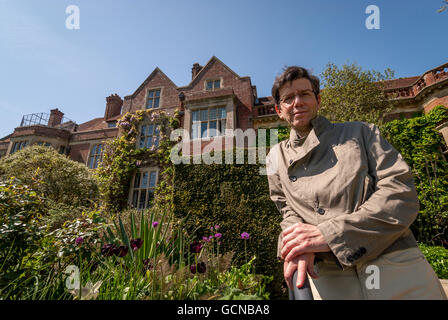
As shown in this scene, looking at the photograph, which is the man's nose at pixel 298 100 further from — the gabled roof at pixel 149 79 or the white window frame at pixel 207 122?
the gabled roof at pixel 149 79

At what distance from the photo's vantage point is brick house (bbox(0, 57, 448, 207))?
11.2 m

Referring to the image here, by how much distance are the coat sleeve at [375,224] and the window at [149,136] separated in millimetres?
13749

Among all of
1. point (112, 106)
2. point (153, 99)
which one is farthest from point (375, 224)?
point (112, 106)

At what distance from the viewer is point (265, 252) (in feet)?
16.0

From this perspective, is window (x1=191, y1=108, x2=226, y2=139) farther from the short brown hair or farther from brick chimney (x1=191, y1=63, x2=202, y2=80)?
the short brown hair

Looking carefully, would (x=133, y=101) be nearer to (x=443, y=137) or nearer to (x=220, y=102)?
(x=220, y=102)

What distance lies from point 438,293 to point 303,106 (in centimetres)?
117

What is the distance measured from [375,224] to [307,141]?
63cm

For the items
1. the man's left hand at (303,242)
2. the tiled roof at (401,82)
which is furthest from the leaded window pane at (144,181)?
the tiled roof at (401,82)

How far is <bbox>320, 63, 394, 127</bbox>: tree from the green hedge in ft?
20.0

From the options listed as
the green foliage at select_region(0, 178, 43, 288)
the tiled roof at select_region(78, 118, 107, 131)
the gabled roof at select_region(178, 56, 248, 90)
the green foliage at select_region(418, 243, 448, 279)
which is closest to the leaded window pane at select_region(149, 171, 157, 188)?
the gabled roof at select_region(178, 56, 248, 90)

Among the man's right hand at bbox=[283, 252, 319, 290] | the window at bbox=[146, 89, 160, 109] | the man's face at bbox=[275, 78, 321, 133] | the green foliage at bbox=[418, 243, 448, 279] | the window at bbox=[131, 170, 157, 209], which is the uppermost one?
the window at bbox=[146, 89, 160, 109]

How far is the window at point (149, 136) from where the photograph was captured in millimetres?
13981

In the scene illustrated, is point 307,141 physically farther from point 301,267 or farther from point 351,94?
point 351,94
